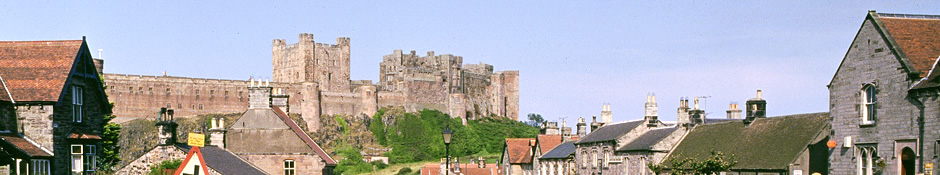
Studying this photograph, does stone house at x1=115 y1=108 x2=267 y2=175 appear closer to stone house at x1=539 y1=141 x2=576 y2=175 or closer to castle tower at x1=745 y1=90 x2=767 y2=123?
castle tower at x1=745 y1=90 x2=767 y2=123

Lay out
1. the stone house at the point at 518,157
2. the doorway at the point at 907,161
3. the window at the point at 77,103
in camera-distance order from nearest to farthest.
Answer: the doorway at the point at 907,161
the window at the point at 77,103
the stone house at the point at 518,157

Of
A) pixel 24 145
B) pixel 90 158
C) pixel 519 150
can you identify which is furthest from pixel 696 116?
pixel 24 145

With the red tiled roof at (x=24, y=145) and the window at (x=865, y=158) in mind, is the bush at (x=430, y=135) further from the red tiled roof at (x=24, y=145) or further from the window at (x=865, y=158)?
the window at (x=865, y=158)

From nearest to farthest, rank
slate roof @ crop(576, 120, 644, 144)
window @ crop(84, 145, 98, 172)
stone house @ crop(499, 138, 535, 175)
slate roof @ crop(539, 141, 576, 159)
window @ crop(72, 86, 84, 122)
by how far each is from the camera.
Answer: window @ crop(72, 86, 84, 122)
window @ crop(84, 145, 98, 172)
slate roof @ crop(576, 120, 644, 144)
slate roof @ crop(539, 141, 576, 159)
stone house @ crop(499, 138, 535, 175)

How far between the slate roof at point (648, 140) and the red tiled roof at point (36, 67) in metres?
21.4

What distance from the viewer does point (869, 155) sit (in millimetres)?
30500

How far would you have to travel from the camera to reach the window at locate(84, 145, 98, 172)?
117 feet

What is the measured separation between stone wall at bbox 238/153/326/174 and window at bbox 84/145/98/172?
21.4 ft

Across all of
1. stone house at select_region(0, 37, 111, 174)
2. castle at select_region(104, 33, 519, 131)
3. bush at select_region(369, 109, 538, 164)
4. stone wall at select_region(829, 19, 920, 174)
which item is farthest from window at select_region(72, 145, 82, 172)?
castle at select_region(104, 33, 519, 131)

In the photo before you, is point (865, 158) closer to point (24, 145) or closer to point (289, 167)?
point (289, 167)

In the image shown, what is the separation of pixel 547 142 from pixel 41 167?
33889mm

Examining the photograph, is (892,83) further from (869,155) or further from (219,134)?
(219,134)

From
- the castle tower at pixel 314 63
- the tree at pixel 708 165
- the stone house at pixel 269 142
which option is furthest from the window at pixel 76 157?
the castle tower at pixel 314 63

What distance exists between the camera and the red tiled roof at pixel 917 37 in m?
28.6
